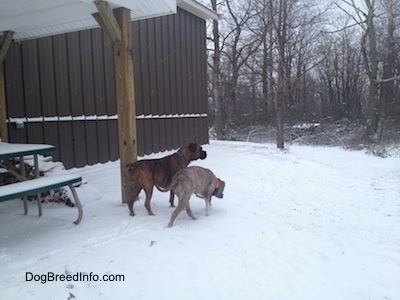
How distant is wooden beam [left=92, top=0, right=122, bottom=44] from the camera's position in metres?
4.52

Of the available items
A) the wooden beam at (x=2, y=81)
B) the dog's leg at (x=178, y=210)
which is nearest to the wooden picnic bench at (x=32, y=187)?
the dog's leg at (x=178, y=210)

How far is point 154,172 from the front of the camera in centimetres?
478

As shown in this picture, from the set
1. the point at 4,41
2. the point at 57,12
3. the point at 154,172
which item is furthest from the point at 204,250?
the point at 4,41

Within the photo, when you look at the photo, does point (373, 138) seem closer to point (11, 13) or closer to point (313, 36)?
point (313, 36)

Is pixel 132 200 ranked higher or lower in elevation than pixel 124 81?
lower

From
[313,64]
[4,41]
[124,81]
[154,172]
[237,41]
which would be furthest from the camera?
[313,64]

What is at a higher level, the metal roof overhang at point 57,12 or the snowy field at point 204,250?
the metal roof overhang at point 57,12

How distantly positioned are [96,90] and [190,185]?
4781 millimetres

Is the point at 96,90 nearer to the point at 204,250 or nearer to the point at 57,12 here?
the point at 57,12

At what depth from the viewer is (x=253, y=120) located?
26922 mm

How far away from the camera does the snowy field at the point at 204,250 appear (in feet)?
10.2

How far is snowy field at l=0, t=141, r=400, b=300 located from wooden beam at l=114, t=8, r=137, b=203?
69 cm

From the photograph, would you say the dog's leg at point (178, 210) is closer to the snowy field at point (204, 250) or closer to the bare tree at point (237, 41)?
the snowy field at point (204, 250)

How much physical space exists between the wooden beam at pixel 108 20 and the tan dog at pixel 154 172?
1.68 m
